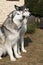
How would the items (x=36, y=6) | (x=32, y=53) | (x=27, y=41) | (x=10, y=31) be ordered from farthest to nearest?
(x=36, y=6) < (x=27, y=41) < (x=32, y=53) < (x=10, y=31)

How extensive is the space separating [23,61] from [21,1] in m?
7.23

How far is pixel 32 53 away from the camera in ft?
25.0

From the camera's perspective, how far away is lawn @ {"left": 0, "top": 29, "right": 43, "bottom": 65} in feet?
22.1

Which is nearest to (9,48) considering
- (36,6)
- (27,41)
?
(27,41)

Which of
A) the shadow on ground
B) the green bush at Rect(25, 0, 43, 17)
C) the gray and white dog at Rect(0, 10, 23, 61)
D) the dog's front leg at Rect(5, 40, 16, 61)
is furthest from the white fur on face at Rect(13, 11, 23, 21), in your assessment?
the green bush at Rect(25, 0, 43, 17)

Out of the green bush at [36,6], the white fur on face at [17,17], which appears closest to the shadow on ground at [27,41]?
the white fur on face at [17,17]

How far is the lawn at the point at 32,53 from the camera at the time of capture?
6.74 m

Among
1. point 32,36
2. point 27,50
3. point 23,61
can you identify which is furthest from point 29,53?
point 32,36

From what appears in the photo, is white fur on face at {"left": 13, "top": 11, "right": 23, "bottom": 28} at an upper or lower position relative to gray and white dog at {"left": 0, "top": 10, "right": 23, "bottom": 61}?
upper

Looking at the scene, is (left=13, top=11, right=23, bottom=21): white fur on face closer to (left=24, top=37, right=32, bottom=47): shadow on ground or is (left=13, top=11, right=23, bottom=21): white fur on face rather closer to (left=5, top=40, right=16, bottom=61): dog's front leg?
(left=5, top=40, right=16, bottom=61): dog's front leg

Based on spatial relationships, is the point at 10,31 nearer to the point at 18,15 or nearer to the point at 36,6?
the point at 18,15

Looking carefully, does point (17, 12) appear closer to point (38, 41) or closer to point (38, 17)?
point (38, 41)

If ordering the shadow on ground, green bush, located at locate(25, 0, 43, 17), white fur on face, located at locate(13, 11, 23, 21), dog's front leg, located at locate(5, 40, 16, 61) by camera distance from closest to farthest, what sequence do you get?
white fur on face, located at locate(13, 11, 23, 21) → dog's front leg, located at locate(5, 40, 16, 61) → the shadow on ground → green bush, located at locate(25, 0, 43, 17)

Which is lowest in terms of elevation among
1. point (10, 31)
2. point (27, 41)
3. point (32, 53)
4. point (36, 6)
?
point (27, 41)
